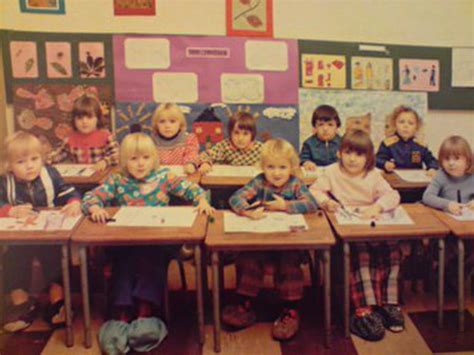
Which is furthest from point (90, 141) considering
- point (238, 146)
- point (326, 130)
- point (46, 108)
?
point (326, 130)

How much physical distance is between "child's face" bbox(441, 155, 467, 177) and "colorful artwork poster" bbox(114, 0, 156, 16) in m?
1.22

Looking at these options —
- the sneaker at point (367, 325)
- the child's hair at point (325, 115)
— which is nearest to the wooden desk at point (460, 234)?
the sneaker at point (367, 325)

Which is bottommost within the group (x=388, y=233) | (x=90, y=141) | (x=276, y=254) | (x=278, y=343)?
(x=278, y=343)

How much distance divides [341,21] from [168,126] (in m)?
0.89

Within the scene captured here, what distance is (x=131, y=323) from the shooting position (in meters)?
1.67

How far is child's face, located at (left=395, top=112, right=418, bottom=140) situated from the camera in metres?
2.08

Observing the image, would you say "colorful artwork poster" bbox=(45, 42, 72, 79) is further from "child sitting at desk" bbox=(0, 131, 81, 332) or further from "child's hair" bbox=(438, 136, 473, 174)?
"child's hair" bbox=(438, 136, 473, 174)

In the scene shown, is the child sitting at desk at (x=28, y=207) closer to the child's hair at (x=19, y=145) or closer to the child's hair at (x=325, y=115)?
the child's hair at (x=19, y=145)

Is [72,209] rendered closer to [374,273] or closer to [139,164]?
[139,164]

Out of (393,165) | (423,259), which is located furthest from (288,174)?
(423,259)

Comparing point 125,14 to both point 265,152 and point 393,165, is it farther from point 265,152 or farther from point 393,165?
point 393,165

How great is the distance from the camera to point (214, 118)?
2.47 m

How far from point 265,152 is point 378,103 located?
66 cm

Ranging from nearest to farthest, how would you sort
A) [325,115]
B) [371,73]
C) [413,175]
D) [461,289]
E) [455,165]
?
[461,289] → [455,165] → [413,175] → [371,73] → [325,115]
